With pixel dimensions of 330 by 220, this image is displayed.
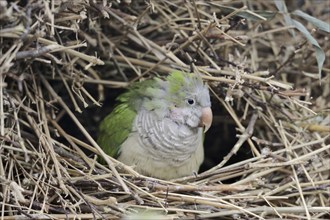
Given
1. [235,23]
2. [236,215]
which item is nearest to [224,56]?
[235,23]

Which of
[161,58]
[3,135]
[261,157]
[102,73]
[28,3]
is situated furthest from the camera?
[102,73]

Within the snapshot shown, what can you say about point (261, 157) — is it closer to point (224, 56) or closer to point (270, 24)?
point (224, 56)

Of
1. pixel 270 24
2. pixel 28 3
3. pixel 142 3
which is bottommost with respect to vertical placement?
pixel 270 24

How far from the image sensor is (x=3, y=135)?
244cm

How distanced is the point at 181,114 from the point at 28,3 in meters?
0.92

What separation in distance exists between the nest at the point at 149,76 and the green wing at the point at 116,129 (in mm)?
94

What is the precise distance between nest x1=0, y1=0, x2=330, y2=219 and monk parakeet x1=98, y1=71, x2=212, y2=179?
0.11 m

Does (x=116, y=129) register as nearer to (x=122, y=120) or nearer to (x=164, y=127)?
(x=122, y=120)

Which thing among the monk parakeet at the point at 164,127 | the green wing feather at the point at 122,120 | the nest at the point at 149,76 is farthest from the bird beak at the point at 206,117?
the green wing feather at the point at 122,120

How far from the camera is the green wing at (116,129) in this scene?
116 inches

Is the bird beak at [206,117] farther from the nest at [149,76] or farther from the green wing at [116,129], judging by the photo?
the green wing at [116,129]

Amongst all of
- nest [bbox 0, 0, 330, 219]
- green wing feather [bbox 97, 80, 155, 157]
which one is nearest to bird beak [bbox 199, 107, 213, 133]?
nest [bbox 0, 0, 330, 219]

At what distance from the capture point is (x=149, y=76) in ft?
10.3

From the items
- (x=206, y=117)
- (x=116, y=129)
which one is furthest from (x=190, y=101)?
(x=116, y=129)
